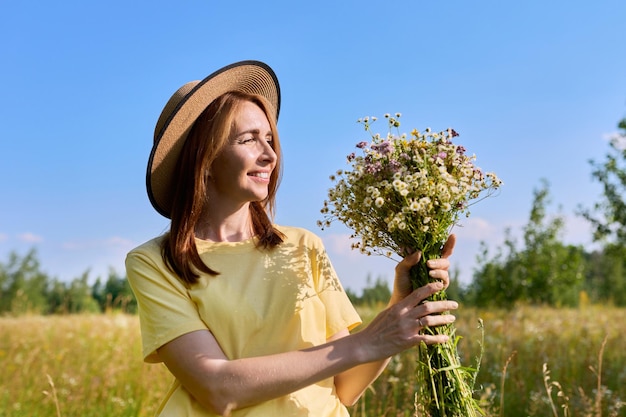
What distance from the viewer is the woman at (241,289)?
7.15 feet

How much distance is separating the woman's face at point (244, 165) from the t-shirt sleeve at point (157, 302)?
38 centimetres

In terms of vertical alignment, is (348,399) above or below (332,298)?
below

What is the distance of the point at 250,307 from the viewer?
2410 mm

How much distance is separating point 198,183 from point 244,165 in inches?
8.9

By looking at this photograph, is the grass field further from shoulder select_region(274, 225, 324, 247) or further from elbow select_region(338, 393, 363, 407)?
shoulder select_region(274, 225, 324, 247)

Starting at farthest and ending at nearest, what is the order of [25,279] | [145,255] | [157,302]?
[25,279] < [145,255] < [157,302]

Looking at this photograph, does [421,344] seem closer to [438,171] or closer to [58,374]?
[438,171]

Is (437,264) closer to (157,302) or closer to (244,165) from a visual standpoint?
(244,165)

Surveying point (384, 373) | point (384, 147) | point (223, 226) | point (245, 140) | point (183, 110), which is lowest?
point (384, 373)

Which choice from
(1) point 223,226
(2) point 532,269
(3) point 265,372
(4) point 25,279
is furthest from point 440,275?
(4) point 25,279

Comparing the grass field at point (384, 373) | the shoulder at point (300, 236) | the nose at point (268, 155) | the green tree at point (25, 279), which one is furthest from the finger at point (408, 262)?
the green tree at point (25, 279)

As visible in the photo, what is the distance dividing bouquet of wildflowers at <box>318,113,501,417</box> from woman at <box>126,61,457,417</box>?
96mm

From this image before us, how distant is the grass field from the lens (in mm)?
5465

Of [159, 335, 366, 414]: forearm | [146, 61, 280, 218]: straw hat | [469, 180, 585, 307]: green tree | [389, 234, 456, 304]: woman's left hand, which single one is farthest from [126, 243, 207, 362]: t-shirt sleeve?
[469, 180, 585, 307]: green tree
